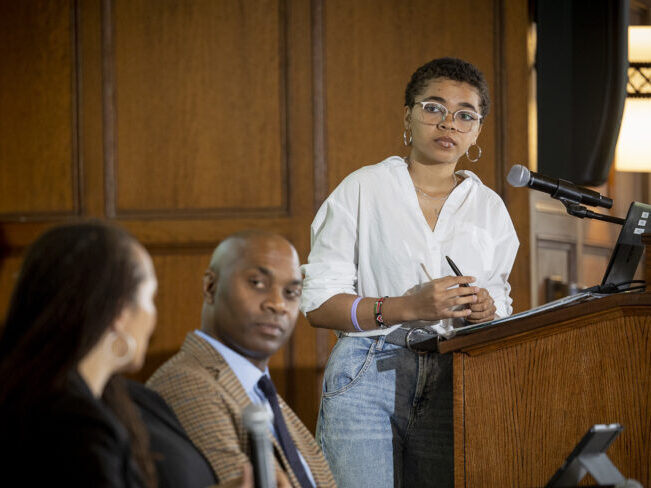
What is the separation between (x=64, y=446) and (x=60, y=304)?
174 mm

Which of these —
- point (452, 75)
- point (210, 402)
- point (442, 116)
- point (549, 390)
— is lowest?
point (549, 390)

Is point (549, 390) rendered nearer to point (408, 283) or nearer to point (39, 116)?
point (408, 283)

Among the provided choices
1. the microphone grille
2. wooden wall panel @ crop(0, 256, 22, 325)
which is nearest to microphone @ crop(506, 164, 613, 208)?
the microphone grille

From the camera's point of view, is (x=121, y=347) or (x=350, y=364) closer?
(x=121, y=347)

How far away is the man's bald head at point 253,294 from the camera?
4.97 ft

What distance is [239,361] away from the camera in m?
1.52

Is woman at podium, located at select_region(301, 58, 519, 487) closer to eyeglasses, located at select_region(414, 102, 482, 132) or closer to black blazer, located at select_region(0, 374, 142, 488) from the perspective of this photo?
eyeglasses, located at select_region(414, 102, 482, 132)

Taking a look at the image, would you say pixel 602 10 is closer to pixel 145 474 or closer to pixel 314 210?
pixel 314 210

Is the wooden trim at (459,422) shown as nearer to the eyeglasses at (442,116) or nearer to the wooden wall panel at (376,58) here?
the eyeglasses at (442,116)

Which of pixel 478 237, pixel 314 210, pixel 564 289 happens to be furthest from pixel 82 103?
pixel 564 289

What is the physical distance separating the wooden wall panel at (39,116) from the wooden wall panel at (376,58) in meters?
0.99

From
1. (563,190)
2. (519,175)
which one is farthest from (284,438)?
(563,190)

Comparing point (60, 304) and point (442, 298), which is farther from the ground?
point (60, 304)

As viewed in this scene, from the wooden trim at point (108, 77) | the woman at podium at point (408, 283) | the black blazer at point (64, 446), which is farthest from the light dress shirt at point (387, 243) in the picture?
the wooden trim at point (108, 77)
